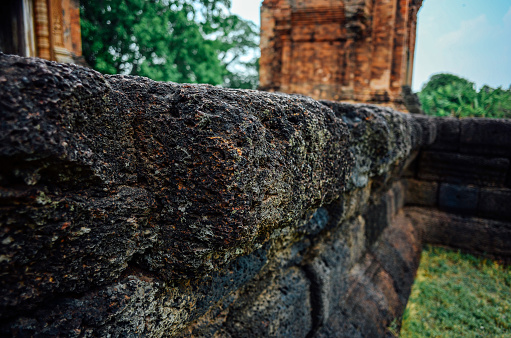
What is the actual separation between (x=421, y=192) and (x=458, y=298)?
1396 millimetres

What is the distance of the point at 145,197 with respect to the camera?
0.79 metres

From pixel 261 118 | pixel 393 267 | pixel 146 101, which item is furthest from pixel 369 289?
pixel 146 101

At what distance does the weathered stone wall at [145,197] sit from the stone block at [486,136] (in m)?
3.02

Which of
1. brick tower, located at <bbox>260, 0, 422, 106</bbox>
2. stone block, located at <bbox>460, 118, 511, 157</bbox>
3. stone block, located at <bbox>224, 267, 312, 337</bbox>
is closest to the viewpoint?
stone block, located at <bbox>224, 267, 312, 337</bbox>

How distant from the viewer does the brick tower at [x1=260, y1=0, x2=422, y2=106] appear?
6641 mm

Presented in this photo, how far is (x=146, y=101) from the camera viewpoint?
80 centimetres

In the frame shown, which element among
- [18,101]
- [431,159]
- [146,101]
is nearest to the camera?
[18,101]

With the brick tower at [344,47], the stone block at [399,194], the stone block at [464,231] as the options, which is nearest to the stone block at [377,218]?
the stone block at [399,194]

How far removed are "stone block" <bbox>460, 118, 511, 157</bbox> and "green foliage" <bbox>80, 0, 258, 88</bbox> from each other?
8596 mm

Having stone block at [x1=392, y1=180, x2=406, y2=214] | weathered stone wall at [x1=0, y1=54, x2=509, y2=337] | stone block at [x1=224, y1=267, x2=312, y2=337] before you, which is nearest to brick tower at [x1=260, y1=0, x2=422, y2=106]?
stone block at [x1=392, y1=180, x2=406, y2=214]

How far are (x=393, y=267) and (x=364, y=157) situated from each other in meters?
1.46

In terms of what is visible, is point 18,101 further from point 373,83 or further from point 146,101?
point 373,83

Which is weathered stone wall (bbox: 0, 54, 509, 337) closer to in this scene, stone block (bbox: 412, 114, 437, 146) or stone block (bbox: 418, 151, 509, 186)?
stone block (bbox: 412, 114, 437, 146)

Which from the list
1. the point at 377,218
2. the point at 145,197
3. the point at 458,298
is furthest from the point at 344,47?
the point at 145,197
